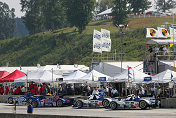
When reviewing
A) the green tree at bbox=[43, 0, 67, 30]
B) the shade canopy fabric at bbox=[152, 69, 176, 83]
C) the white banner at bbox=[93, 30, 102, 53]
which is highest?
the green tree at bbox=[43, 0, 67, 30]

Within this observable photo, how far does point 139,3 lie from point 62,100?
96.4 meters

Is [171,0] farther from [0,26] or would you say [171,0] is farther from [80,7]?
[0,26]

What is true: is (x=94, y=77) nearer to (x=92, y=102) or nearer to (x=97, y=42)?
(x=92, y=102)

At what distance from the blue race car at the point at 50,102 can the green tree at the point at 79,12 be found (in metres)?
75.4

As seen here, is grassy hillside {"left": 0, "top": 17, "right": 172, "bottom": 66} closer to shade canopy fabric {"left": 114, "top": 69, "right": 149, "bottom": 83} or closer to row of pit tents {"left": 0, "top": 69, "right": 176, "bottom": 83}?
row of pit tents {"left": 0, "top": 69, "right": 176, "bottom": 83}

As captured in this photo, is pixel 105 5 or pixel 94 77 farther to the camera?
pixel 105 5

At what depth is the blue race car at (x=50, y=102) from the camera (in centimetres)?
3825

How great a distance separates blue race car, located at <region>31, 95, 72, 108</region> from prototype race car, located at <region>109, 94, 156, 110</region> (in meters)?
5.51

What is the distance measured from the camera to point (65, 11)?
390 feet

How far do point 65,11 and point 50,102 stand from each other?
82143mm

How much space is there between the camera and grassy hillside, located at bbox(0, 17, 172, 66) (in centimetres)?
9831

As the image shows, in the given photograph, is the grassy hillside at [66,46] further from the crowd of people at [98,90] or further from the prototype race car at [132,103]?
the prototype race car at [132,103]

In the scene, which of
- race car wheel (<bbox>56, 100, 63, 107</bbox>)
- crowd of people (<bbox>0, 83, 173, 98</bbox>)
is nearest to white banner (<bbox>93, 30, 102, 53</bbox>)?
crowd of people (<bbox>0, 83, 173, 98</bbox>)

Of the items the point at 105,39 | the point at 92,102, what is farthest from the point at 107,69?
the point at 92,102
